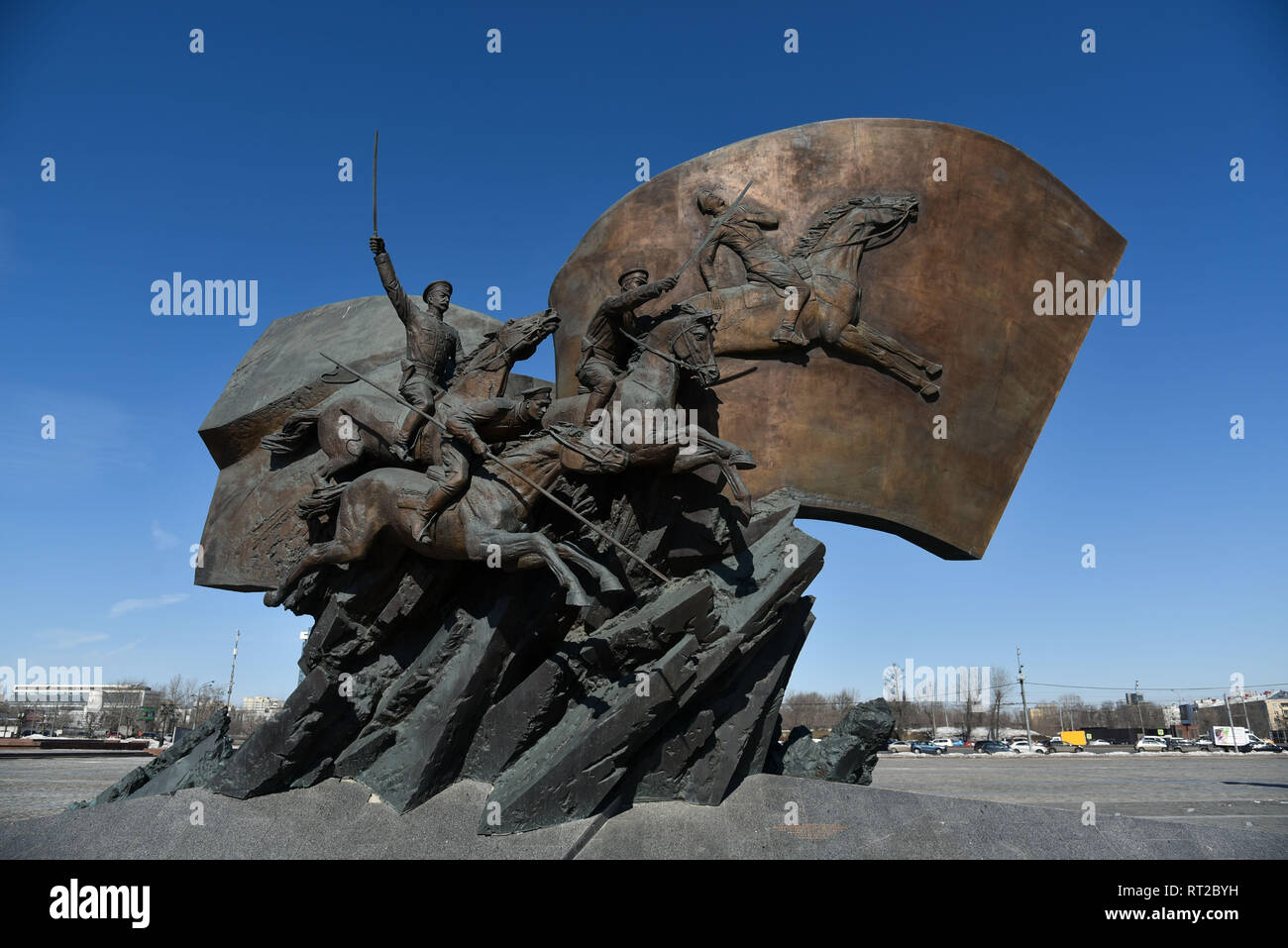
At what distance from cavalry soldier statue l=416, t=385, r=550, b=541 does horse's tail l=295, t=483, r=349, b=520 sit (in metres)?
1.30

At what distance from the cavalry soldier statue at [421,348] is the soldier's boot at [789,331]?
392 centimetres

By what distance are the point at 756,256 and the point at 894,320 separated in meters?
1.92

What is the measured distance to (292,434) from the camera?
1047cm

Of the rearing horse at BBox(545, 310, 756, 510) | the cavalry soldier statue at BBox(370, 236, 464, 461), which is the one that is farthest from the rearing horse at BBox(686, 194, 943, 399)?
the cavalry soldier statue at BBox(370, 236, 464, 461)

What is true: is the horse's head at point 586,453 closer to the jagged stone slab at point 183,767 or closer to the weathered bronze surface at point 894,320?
the weathered bronze surface at point 894,320

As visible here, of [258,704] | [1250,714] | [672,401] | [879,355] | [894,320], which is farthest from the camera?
[258,704]

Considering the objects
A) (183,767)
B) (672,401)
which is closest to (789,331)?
(672,401)

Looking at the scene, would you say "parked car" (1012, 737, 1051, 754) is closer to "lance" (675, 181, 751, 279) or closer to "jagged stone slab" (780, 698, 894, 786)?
"jagged stone slab" (780, 698, 894, 786)

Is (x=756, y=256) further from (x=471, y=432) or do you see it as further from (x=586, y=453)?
(x=471, y=432)

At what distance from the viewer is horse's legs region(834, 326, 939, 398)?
34.0 ft

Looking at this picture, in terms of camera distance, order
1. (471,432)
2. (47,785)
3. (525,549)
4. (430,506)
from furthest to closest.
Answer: (47,785), (471,432), (430,506), (525,549)
